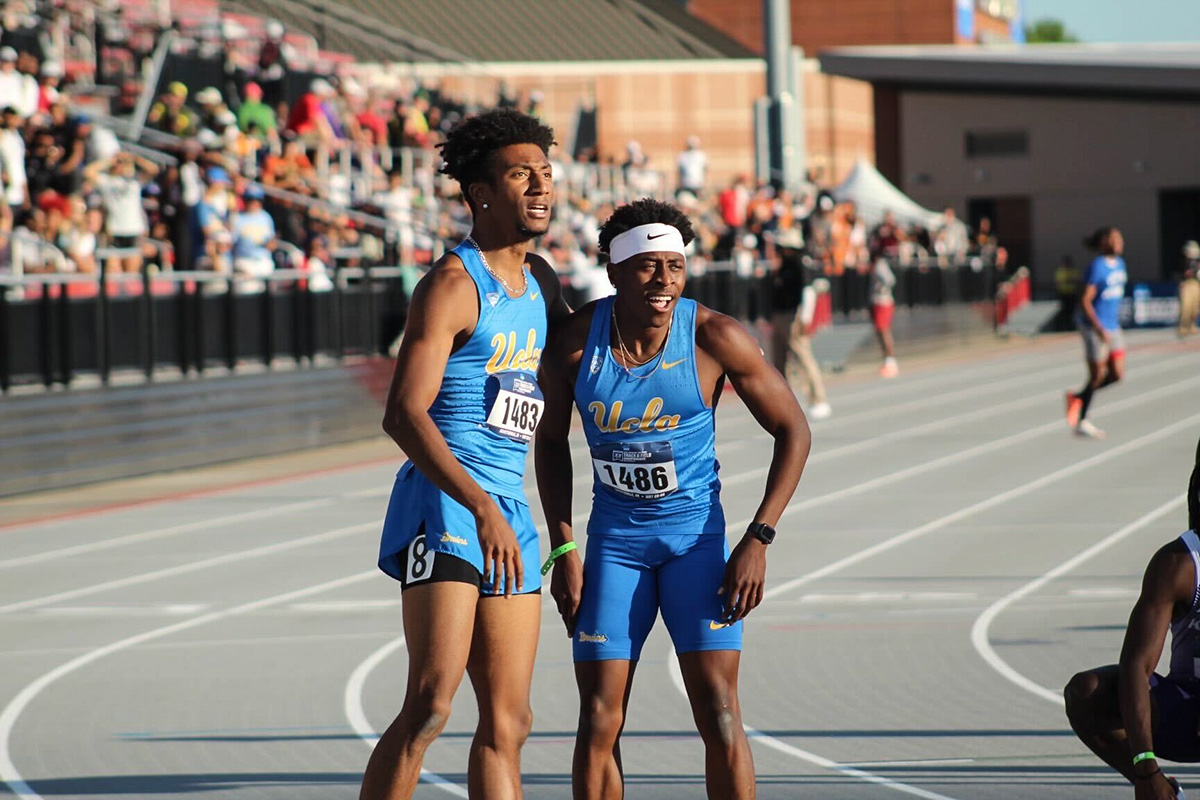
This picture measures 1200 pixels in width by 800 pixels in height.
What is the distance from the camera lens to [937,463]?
60.9 ft

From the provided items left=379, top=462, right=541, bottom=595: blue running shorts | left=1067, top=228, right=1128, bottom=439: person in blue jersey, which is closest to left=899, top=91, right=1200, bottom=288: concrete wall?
left=1067, top=228, right=1128, bottom=439: person in blue jersey

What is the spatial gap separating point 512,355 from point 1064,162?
191 feet

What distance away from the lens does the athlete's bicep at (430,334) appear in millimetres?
5047

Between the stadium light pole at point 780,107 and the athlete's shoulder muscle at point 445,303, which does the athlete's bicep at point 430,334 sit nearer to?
the athlete's shoulder muscle at point 445,303

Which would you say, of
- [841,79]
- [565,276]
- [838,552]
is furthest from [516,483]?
[841,79]

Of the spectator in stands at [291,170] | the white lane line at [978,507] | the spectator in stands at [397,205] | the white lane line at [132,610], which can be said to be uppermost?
the spectator in stands at [291,170]

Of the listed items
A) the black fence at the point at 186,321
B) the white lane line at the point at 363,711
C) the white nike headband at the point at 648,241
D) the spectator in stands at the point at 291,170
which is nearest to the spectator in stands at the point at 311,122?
the spectator in stands at the point at 291,170

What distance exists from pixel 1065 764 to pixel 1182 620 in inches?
80.4

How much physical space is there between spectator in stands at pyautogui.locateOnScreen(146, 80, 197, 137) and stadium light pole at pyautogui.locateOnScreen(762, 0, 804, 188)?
47.5 ft

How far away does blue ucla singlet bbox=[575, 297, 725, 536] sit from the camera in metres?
5.47

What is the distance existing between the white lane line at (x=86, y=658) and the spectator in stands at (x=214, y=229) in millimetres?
7775

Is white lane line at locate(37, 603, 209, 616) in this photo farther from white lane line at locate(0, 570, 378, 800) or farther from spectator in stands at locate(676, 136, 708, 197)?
spectator in stands at locate(676, 136, 708, 197)

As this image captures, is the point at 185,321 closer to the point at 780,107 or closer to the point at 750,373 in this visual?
the point at 750,373

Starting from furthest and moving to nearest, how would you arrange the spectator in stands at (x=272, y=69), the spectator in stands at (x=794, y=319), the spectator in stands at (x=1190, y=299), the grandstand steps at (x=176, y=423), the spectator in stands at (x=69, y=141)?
the spectator in stands at (x=1190, y=299) < the spectator in stands at (x=272, y=69) < the spectator in stands at (x=794, y=319) < the spectator in stands at (x=69, y=141) < the grandstand steps at (x=176, y=423)
